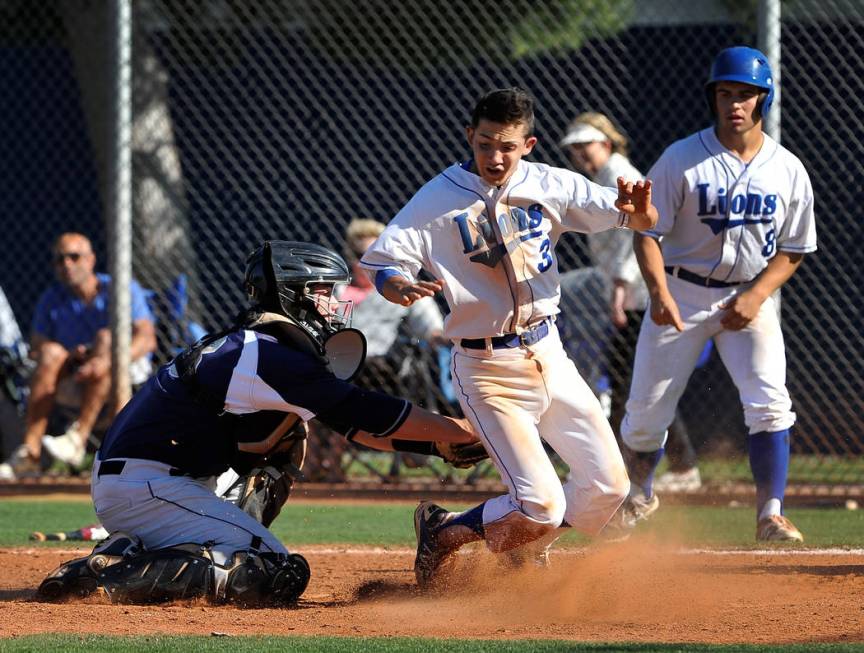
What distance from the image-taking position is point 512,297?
4.35 metres

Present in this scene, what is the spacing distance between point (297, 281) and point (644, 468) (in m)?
2.24

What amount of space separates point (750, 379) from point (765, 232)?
647 millimetres

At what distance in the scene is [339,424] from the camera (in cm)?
412

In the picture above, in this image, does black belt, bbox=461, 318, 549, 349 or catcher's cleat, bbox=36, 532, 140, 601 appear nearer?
catcher's cleat, bbox=36, 532, 140, 601

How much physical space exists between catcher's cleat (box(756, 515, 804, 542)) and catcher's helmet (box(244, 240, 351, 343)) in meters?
2.32

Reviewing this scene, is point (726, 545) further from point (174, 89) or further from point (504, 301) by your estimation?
point (174, 89)

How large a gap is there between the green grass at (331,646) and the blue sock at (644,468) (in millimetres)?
2418

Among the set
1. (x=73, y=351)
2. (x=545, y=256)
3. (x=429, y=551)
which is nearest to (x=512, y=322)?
(x=545, y=256)

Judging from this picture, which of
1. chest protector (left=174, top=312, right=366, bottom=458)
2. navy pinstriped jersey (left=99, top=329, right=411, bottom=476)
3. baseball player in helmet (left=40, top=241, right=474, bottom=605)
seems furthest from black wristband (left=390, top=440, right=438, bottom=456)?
chest protector (left=174, top=312, right=366, bottom=458)

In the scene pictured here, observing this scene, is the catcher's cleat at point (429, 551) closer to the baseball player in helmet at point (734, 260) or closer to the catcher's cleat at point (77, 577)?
the catcher's cleat at point (77, 577)

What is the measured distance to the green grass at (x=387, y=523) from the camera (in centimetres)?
588

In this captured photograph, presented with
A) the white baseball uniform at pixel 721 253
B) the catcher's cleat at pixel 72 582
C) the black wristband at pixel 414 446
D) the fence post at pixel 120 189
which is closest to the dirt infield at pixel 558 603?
the catcher's cleat at pixel 72 582

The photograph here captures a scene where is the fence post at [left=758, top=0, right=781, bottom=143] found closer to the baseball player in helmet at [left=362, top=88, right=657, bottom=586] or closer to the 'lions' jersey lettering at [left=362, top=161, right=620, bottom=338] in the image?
the baseball player in helmet at [left=362, top=88, right=657, bottom=586]

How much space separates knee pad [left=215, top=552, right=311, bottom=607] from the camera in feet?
13.8
